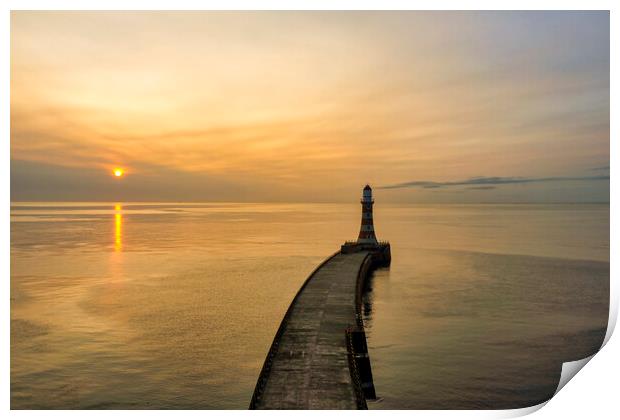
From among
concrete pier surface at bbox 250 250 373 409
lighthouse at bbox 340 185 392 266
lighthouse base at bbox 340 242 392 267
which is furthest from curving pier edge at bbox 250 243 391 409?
lighthouse at bbox 340 185 392 266

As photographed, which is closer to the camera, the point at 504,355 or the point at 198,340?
the point at 504,355

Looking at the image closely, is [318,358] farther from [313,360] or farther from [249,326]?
[249,326]

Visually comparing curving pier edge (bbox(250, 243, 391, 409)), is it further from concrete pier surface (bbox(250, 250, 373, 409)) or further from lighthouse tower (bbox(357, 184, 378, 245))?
lighthouse tower (bbox(357, 184, 378, 245))

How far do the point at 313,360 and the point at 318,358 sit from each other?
22 centimetres

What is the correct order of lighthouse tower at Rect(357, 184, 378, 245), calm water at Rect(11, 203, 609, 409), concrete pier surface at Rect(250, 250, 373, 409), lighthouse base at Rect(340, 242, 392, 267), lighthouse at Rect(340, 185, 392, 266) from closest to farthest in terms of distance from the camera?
1. concrete pier surface at Rect(250, 250, 373, 409)
2. calm water at Rect(11, 203, 609, 409)
3. lighthouse base at Rect(340, 242, 392, 267)
4. lighthouse at Rect(340, 185, 392, 266)
5. lighthouse tower at Rect(357, 184, 378, 245)

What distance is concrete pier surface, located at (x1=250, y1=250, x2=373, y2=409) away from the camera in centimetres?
1181

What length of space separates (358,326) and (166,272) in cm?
2697

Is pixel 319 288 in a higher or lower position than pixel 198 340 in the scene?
higher

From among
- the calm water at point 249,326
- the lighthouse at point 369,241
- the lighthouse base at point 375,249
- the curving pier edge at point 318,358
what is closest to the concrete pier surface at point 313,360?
the curving pier edge at point 318,358

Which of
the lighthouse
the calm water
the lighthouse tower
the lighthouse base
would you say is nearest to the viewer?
the calm water

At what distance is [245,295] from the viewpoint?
32.1m

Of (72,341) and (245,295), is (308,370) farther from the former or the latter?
(245,295)

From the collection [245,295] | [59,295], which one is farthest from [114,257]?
[245,295]
